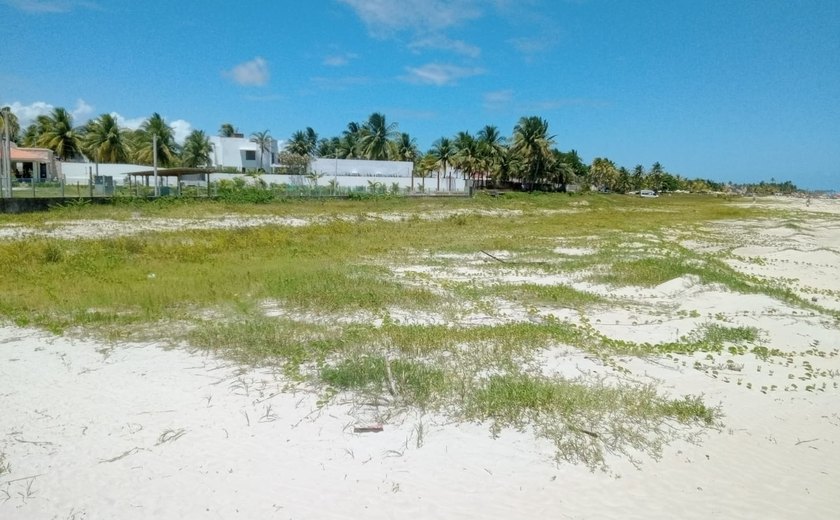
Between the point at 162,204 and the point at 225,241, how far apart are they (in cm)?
1410

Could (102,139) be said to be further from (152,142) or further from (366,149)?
(366,149)

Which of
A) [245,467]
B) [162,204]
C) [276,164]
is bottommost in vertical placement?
[245,467]

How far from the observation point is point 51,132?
182 feet

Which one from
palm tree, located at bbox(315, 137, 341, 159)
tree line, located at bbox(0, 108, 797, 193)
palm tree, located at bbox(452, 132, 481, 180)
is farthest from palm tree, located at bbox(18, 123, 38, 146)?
palm tree, located at bbox(452, 132, 481, 180)

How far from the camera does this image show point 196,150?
64.3 m

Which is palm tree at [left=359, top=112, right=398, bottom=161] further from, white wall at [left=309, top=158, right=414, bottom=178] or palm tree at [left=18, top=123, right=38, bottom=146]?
palm tree at [left=18, top=123, right=38, bottom=146]

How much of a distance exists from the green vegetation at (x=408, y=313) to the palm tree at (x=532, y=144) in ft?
174

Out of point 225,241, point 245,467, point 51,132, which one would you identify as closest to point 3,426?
point 245,467

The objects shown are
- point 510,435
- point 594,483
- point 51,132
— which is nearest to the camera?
point 594,483

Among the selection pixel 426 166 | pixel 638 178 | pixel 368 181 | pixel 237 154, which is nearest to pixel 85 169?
pixel 237 154

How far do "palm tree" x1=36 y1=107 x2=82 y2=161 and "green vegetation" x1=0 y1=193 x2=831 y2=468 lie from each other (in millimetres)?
42078

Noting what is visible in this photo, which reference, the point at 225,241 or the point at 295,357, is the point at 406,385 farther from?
the point at 225,241

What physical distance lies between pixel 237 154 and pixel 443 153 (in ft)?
91.0

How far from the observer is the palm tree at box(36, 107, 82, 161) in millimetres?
54969
